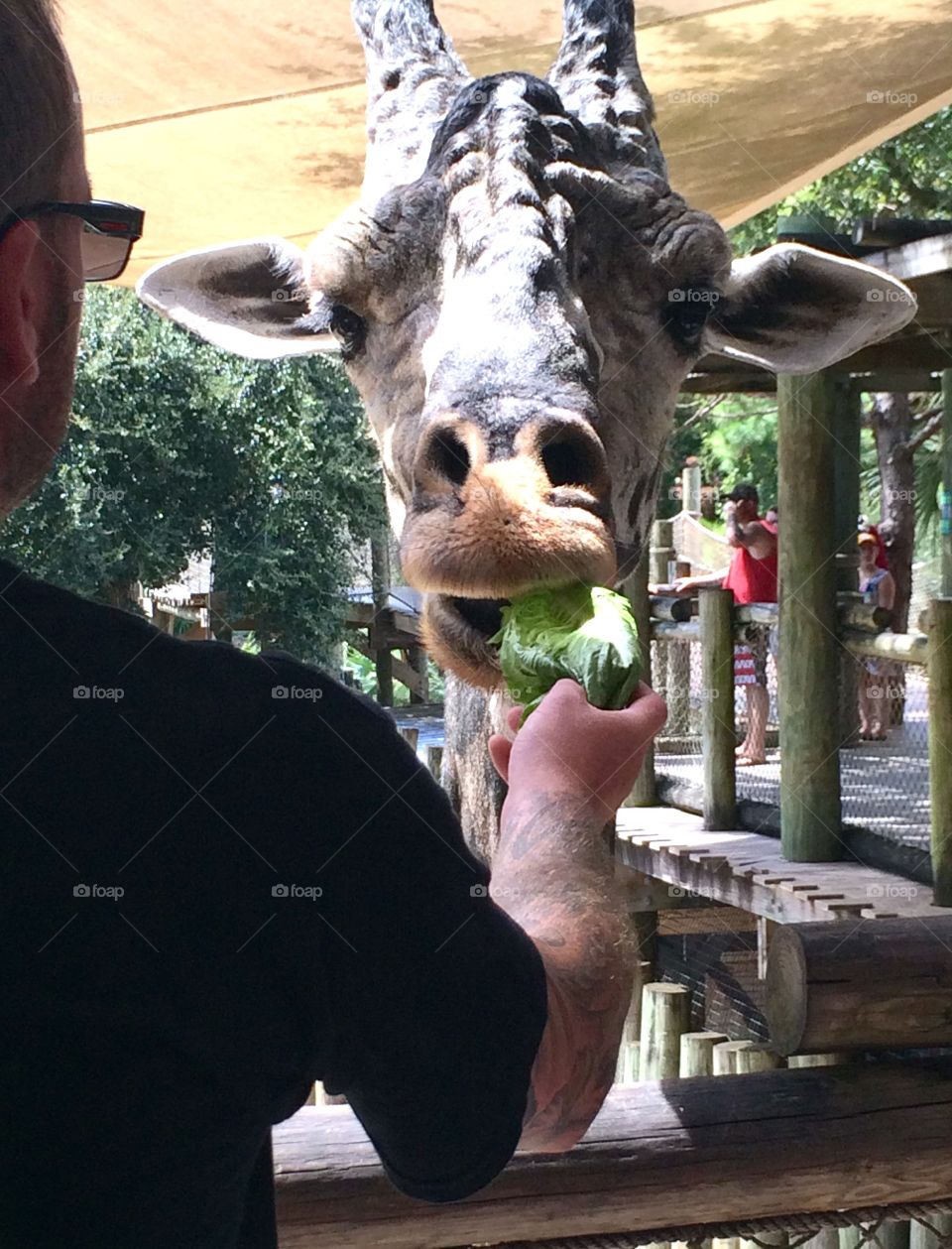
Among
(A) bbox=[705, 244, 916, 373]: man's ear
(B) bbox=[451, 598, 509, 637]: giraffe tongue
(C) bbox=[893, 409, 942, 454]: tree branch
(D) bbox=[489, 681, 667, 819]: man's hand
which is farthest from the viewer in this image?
(C) bbox=[893, 409, 942, 454]: tree branch

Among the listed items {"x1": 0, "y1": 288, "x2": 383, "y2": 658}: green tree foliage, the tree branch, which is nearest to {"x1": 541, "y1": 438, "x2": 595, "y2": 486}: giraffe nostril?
{"x1": 0, "y1": 288, "x2": 383, "y2": 658}: green tree foliage

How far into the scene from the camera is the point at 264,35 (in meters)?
5.11

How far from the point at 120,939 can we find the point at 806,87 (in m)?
5.68

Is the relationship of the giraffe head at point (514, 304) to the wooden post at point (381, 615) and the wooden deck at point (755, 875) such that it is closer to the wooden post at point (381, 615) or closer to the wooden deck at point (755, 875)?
the wooden deck at point (755, 875)

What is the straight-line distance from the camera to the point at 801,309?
4.04 m

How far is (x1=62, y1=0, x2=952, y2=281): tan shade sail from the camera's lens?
509cm

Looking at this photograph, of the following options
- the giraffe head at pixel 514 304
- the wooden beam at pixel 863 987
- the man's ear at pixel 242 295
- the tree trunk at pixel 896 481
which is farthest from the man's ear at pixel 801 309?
the tree trunk at pixel 896 481

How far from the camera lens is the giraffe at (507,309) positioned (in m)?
2.69

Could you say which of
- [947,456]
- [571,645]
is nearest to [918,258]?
[947,456]

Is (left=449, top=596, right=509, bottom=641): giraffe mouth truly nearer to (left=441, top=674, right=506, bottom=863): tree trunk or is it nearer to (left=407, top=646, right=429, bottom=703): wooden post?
(left=441, top=674, right=506, bottom=863): tree trunk

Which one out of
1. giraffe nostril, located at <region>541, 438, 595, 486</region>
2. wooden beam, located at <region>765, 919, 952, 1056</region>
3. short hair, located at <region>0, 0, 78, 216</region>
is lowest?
wooden beam, located at <region>765, 919, 952, 1056</region>

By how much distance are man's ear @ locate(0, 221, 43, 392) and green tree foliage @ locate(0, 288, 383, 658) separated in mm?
5868

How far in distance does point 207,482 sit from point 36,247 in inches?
284

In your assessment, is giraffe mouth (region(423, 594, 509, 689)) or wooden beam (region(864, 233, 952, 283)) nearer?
giraffe mouth (region(423, 594, 509, 689))
